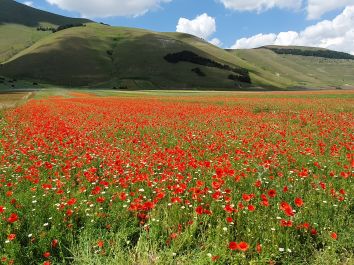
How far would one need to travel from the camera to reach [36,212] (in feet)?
21.4

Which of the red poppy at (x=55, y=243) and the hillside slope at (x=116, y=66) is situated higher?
the hillside slope at (x=116, y=66)

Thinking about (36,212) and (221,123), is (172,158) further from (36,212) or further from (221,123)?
(221,123)

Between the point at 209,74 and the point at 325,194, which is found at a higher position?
the point at 209,74

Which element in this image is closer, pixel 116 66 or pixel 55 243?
pixel 55 243

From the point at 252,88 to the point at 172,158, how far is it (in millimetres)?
148594

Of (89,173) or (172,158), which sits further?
(172,158)

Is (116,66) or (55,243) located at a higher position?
(116,66)

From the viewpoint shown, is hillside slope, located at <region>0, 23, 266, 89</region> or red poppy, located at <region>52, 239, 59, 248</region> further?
hillside slope, located at <region>0, 23, 266, 89</region>

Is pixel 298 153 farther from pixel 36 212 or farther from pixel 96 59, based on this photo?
pixel 96 59

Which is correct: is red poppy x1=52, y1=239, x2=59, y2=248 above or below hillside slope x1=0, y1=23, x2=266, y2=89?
below

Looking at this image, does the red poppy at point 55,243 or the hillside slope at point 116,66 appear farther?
the hillside slope at point 116,66

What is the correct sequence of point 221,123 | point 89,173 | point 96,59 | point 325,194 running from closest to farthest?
point 325,194, point 89,173, point 221,123, point 96,59

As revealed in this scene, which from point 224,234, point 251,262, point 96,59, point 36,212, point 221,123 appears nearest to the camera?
point 251,262

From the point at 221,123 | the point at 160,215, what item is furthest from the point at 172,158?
the point at 221,123
